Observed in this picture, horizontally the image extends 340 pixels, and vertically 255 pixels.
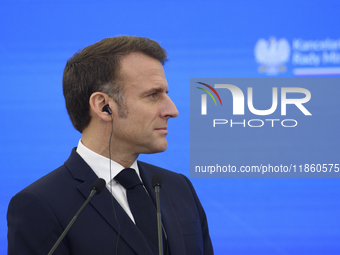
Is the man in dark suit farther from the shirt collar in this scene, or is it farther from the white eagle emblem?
the white eagle emblem

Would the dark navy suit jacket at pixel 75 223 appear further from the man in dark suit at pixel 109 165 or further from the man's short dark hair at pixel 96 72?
the man's short dark hair at pixel 96 72

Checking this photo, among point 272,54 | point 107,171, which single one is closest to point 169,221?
point 107,171

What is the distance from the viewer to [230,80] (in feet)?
8.79

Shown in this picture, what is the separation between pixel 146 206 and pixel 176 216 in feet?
0.45

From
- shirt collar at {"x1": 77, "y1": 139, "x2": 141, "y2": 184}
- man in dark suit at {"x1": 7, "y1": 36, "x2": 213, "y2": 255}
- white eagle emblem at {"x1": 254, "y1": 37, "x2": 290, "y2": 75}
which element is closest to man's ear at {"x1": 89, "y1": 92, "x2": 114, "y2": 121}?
man in dark suit at {"x1": 7, "y1": 36, "x2": 213, "y2": 255}

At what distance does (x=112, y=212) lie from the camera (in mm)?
1210

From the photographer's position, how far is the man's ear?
1325 mm

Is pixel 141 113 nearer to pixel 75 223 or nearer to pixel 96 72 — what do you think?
pixel 96 72

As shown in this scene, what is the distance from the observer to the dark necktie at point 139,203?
1.25m

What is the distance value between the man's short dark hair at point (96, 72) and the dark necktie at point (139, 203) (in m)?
0.23

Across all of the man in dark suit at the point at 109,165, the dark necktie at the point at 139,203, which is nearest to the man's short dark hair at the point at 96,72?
the man in dark suit at the point at 109,165

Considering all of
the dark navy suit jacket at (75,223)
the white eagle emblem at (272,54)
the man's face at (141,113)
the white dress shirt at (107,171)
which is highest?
the white eagle emblem at (272,54)

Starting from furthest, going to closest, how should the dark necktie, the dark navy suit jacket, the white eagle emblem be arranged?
the white eagle emblem
the dark necktie
the dark navy suit jacket

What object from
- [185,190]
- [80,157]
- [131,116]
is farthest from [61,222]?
[185,190]
